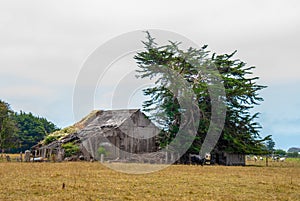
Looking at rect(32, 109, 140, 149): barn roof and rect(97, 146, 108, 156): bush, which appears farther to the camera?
rect(32, 109, 140, 149): barn roof

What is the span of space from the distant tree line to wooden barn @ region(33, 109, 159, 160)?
1441cm

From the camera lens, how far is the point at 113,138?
135 ft

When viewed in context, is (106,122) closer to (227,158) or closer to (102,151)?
(102,151)

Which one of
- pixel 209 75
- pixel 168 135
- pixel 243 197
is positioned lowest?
pixel 243 197

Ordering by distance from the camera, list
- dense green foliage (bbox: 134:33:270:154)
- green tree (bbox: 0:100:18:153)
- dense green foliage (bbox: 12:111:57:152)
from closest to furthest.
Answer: dense green foliage (bbox: 134:33:270:154) < green tree (bbox: 0:100:18:153) < dense green foliage (bbox: 12:111:57:152)

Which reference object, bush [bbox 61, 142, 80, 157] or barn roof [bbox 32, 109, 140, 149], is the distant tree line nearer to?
barn roof [bbox 32, 109, 140, 149]

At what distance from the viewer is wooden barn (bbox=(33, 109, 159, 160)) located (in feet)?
132

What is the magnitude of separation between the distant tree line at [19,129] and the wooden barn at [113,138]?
47.3ft

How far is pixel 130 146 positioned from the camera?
41812 millimetres

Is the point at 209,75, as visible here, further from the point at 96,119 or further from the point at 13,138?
the point at 13,138

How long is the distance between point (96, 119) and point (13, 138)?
2037 cm

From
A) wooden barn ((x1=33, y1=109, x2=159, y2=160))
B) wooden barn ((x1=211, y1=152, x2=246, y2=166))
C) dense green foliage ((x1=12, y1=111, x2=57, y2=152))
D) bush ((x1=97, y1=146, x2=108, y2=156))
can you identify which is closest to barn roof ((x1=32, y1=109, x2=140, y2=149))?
wooden barn ((x1=33, y1=109, x2=159, y2=160))

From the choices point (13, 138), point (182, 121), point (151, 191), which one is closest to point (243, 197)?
point (151, 191)

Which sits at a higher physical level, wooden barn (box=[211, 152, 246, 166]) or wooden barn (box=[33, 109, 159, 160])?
wooden barn (box=[33, 109, 159, 160])
